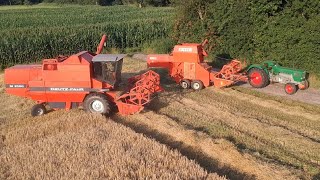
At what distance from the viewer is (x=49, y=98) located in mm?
12156

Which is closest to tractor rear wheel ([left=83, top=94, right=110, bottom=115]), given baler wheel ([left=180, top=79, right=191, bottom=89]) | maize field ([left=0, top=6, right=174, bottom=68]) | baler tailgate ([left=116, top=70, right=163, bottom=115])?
baler tailgate ([left=116, top=70, right=163, bottom=115])

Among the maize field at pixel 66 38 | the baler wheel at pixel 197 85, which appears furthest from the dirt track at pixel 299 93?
the maize field at pixel 66 38

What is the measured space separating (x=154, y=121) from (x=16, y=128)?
3.97 m

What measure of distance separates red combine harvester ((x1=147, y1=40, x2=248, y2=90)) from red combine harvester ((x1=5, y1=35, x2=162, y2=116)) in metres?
3.26

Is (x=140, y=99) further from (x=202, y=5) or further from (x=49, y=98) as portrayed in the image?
(x=202, y=5)

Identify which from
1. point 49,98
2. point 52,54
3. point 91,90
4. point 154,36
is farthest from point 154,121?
point 154,36

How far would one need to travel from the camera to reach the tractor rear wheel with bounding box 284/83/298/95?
14.2 m

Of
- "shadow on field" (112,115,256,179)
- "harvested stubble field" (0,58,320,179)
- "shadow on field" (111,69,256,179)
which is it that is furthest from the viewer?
"shadow on field" (111,69,256,179)

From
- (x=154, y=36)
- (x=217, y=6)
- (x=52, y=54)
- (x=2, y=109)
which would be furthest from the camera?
(x=154, y=36)

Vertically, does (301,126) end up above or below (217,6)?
below

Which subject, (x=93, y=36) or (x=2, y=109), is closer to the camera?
(x=2, y=109)

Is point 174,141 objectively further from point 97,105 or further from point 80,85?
point 80,85

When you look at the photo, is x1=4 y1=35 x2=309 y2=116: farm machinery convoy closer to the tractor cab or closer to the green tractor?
the tractor cab

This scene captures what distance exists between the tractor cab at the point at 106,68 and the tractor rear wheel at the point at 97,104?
586mm
